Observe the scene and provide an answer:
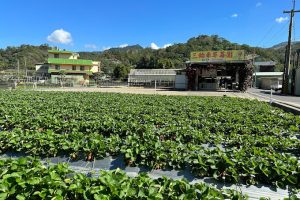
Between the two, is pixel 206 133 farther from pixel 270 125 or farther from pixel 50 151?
pixel 50 151

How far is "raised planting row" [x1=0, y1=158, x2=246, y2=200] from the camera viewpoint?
2918mm

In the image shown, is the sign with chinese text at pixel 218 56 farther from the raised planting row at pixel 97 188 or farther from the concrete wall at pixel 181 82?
the raised planting row at pixel 97 188

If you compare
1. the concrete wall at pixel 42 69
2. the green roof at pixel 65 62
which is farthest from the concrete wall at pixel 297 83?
the concrete wall at pixel 42 69

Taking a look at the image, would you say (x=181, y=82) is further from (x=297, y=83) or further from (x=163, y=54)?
(x=163, y=54)

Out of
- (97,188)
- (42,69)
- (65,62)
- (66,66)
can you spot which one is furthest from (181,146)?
(42,69)

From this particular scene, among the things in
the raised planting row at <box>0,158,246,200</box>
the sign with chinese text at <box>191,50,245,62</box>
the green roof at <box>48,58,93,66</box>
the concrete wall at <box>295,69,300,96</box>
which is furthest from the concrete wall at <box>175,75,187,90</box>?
the raised planting row at <box>0,158,246,200</box>

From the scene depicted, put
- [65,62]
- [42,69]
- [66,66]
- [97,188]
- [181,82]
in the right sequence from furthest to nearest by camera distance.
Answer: [42,69] → [66,66] → [65,62] → [181,82] → [97,188]

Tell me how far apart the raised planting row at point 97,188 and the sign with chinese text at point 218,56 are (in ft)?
Answer: 93.7

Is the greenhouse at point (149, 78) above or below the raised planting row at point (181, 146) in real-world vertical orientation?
above

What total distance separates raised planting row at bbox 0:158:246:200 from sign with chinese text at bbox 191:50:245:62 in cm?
2855

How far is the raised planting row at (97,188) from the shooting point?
9.57ft

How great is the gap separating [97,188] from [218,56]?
97.2 feet

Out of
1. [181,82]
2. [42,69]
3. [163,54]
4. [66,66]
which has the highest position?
[163,54]

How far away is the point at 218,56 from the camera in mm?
30922
